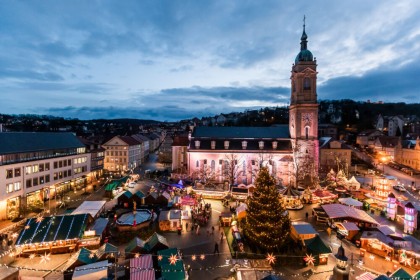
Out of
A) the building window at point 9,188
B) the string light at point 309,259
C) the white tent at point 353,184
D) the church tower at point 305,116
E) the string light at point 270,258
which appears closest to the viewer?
the string light at point 270,258

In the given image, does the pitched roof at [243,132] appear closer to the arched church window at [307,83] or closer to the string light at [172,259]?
the arched church window at [307,83]

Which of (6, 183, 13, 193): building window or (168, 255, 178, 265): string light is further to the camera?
(6, 183, 13, 193): building window

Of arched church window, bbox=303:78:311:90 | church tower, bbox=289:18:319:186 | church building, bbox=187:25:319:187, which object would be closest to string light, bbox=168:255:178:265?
church building, bbox=187:25:319:187

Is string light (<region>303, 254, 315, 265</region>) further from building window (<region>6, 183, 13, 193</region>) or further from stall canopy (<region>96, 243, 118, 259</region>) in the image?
building window (<region>6, 183, 13, 193</region>)

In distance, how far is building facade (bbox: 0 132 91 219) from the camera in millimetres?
28609

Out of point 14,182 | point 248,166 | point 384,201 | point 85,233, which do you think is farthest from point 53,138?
point 384,201

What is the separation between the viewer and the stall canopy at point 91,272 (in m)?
15.2

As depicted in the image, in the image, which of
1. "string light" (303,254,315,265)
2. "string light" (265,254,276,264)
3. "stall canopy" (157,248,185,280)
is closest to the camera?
"stall canopy" (157,248,185,280)

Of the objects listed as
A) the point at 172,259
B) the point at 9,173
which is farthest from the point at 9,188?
the point at 172,259

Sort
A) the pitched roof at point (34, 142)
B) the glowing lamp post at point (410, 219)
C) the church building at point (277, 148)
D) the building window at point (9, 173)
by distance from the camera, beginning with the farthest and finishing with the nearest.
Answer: the church building at point (277, 148), the pitched roof at point (34, 142), the building window at point (9, 173), the glowing lamp post at point (410, 219)

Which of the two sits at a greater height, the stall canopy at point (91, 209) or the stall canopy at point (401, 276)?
the stall canopy at point (91, 209)

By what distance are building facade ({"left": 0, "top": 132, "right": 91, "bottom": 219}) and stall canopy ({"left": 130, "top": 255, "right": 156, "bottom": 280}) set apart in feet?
68.7

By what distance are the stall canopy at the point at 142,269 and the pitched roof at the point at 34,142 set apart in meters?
23.2

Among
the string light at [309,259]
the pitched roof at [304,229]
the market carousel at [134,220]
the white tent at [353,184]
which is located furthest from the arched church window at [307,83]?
the market carousel at [134,220]
